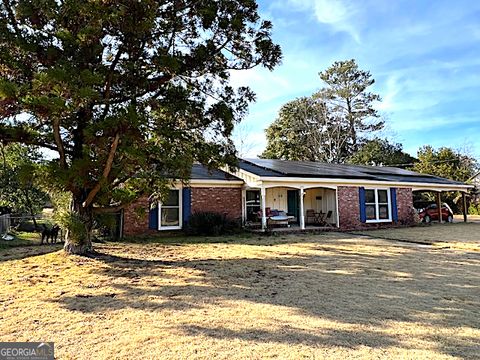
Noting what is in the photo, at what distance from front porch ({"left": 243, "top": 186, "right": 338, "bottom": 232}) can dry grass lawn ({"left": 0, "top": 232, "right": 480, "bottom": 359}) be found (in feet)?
21.4

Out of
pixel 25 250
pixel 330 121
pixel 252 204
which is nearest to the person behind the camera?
pixel 25 250

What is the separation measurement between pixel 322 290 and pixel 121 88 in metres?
6.41

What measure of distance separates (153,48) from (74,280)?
18.2 ft

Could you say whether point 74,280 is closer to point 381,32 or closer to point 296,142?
point 381,32

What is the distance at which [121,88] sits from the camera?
8.38 metres

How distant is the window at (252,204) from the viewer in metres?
16.7

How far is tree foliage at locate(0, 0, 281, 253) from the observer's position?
22.3 ft

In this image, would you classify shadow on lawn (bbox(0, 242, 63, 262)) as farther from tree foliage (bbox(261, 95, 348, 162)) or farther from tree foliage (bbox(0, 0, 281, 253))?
tree foliage (bbox(261, 95, 348, 162))

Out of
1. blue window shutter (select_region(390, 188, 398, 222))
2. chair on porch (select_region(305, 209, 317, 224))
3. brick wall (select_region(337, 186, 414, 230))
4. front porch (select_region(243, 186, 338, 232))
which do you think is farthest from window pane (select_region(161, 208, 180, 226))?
blue window shutter (select_region(390, 188, 398, 222))

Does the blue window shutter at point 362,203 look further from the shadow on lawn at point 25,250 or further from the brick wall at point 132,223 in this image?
the shadow on lawn at point 25,250

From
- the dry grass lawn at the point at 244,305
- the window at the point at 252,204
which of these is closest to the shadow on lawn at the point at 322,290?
the dry grass lawn at the point at 244,305

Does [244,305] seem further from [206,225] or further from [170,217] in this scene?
[170,217]

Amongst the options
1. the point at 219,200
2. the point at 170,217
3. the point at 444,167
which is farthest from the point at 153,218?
the point at 444,167


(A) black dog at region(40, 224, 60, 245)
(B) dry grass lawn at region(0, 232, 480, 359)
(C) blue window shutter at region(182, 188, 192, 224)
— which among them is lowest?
(B) dry grass lawn at region(0, 232, 480, 359)
